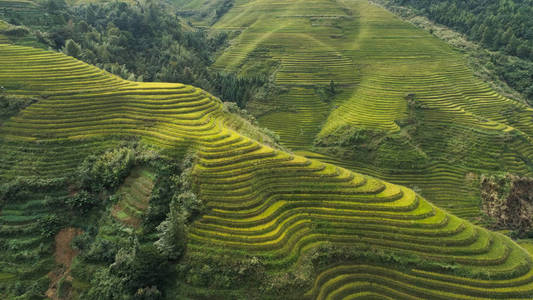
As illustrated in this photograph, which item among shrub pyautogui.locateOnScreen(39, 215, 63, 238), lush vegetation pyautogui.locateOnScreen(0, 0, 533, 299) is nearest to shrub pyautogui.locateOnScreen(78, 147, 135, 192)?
lush vegetation pyautogui.locateOnScreen(0, 0, 533, 299)

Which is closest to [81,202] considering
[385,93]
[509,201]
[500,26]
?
[509,201]

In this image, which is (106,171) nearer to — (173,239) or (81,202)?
(81,202)

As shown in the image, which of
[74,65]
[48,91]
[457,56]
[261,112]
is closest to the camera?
[48,91]

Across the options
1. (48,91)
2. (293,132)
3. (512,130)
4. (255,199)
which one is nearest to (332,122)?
(293,132)

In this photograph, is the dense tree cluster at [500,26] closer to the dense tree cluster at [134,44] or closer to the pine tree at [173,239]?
the dense tree cluster at [134,44]

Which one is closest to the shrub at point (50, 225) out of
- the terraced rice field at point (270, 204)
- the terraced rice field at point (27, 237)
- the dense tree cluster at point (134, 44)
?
the terraced rice field at point (27, 237)

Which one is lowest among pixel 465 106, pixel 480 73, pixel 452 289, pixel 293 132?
pixel 293 132

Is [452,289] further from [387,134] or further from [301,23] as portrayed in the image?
[301,23]

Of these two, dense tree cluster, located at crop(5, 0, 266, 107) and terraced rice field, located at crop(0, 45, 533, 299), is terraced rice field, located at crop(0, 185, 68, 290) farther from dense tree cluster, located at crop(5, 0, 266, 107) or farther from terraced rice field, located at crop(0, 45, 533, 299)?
dense tree cluster, located at crop(5, 0, 266, 107)
